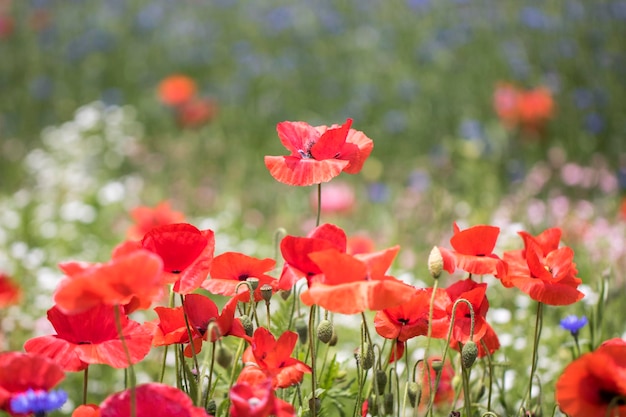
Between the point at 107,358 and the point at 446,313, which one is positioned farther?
the point at 446,313

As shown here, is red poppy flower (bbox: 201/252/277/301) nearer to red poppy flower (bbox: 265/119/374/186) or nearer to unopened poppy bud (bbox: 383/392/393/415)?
red poppy flower (bbox: 265/119/374/186)

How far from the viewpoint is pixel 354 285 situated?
3.10 ft

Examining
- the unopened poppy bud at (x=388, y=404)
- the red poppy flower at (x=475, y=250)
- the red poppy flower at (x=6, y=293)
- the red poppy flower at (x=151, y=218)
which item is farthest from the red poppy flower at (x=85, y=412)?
the red poppy flower at (x=6, y=293)

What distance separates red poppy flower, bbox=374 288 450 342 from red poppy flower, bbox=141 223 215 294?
0.25m

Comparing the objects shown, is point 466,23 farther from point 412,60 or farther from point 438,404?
point 438,404

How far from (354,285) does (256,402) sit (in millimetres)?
171

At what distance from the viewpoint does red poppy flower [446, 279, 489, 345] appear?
3.76 feet

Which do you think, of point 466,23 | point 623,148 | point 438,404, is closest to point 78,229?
point 438,404

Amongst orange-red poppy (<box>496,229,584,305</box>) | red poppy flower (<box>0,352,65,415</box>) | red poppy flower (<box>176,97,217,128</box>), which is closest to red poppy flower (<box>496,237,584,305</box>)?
orange-red poppy (<box>496,229,584,305</box>)

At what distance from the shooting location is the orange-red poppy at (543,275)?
1135 mm

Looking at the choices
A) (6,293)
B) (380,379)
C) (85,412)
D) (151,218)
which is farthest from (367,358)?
(6,293)

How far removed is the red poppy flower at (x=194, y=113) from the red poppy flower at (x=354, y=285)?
12.2 feet

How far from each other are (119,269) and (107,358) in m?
0.21

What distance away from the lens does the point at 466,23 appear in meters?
5.80
